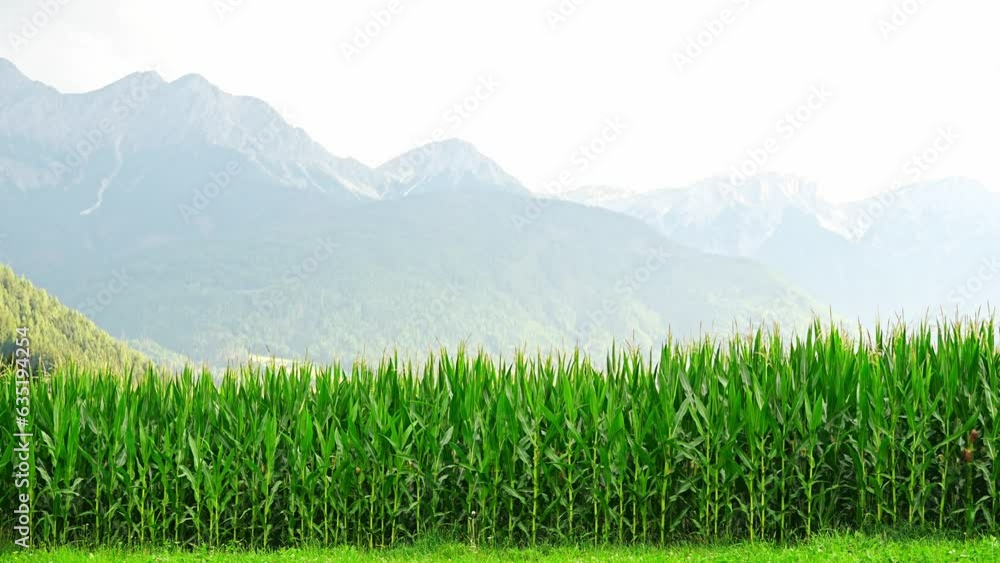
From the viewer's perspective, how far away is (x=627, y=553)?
9.30 metres

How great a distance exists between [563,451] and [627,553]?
1.44 meters

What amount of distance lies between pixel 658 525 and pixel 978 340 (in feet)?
14.7

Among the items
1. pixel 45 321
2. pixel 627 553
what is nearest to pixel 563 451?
pixel 627 553

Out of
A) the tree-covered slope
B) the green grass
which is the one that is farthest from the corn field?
the tree-covered slope

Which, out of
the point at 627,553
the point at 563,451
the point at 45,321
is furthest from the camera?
the point at 45,321

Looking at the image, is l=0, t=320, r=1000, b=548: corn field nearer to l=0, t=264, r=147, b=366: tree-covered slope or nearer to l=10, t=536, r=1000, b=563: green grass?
l=10, t=536, r=1000, b=563: green grass

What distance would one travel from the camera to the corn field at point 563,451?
9750mm

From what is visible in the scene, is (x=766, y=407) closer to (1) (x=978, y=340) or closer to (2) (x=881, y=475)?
(2) (x=881, y=475)

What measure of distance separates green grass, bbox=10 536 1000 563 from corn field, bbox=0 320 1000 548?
0.39 m

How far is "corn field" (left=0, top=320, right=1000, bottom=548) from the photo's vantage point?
9750 millimetres

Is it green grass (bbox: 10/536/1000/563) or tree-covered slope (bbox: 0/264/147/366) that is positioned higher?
tree-covered slope (bbox: 0/264/147/366)

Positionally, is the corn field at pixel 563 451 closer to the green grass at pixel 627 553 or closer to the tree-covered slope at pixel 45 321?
the green grass at pixel 627 553

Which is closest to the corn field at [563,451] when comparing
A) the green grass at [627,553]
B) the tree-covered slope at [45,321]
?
the green grass at [627,553]

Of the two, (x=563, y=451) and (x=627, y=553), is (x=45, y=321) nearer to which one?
(x=563, y=451)
